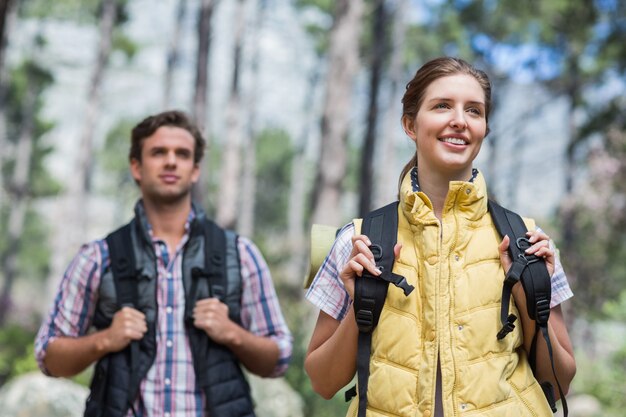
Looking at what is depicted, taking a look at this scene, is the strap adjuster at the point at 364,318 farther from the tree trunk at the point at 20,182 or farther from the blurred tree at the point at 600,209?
the tree trunk at the point at 20,182

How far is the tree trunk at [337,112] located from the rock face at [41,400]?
436 centimetres

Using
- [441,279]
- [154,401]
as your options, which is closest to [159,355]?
[154,401]

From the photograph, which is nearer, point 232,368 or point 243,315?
point 232,368

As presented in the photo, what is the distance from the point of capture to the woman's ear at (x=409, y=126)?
7.68ft

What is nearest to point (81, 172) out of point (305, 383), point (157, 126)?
point (305, 383)

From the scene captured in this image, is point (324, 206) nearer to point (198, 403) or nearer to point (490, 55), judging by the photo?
point (198, 403)

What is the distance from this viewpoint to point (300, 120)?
43.1 metres

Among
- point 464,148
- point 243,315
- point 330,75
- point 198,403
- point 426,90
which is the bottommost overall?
point 198,403

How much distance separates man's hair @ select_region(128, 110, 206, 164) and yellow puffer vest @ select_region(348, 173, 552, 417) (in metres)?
1.60

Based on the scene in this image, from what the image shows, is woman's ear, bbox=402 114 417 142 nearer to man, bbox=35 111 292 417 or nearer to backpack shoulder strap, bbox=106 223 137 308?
man, bbox=35 111 292 417

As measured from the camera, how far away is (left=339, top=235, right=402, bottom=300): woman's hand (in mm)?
2043

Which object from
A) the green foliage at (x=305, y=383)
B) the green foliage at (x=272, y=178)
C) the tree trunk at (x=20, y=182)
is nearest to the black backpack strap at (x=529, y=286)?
the green foliage at (x=305, y=383)

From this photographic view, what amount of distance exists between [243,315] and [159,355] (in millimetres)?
462

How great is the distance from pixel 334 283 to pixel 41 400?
5.34 m
